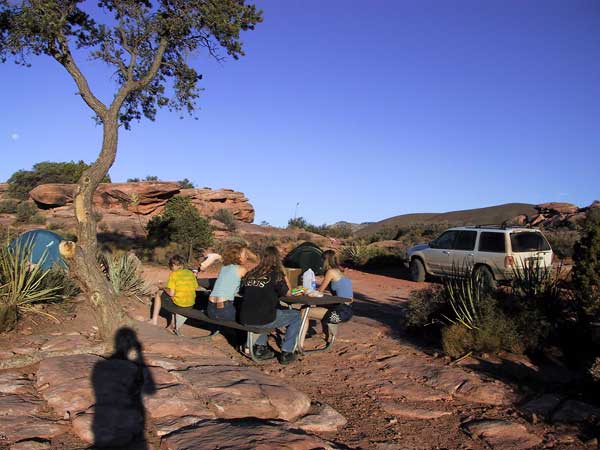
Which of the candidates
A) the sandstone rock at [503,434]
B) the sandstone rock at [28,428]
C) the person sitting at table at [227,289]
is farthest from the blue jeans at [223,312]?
the sandstone rock at [503,434]

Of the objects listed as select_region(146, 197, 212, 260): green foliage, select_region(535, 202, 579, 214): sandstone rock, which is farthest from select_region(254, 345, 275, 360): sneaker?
select_region(535, 202, 579, 214): sandstone rock

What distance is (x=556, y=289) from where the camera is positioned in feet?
24.7

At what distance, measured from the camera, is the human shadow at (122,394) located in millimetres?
3840

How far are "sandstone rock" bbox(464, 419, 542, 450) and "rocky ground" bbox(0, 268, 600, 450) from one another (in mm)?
12

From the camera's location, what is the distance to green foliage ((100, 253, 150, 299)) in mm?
9891

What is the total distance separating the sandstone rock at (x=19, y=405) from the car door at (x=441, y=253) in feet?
41.5

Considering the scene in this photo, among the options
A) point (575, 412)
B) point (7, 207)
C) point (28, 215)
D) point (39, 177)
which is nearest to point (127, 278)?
point (575, 412)

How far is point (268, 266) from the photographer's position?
6.68 meters

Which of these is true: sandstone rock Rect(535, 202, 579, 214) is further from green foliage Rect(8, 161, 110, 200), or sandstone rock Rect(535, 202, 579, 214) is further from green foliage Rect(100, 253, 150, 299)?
green foliage Rect(100, 253, 150, 299)

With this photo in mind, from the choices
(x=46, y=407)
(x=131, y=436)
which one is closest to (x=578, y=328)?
(x=131, y=436)

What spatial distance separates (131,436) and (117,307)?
108 inches

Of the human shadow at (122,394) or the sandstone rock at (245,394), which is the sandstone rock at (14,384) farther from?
the sandstone rock at (245,394)

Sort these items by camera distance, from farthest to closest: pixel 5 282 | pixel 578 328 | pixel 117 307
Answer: pixel 5 282 → pixel 578 328 → pixel 117 307

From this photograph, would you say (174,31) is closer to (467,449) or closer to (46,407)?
(46,407)
